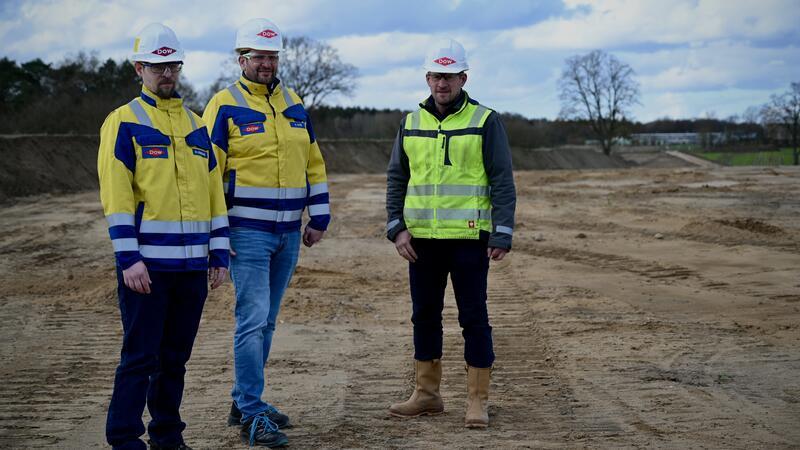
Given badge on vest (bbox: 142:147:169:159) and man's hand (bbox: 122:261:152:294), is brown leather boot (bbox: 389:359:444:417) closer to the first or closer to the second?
man's hand (bbox: 122:261:152:294)

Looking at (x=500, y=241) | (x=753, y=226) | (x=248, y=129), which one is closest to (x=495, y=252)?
(x=500, y=241)

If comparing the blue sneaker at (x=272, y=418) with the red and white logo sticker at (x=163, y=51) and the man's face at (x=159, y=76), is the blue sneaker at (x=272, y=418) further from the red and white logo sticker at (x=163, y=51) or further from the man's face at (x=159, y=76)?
the red and white logo sticker at (x=163, y=51)

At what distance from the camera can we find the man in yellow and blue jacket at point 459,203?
5.41m

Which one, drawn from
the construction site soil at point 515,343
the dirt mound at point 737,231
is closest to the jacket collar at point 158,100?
the construction site soil at point 515,343

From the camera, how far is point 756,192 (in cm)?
2370

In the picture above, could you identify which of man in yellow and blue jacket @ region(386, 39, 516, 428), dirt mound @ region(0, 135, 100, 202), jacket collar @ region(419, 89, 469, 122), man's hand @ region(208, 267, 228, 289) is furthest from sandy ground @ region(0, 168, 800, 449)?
dirt mound @ region(0, 135, 100, 202)

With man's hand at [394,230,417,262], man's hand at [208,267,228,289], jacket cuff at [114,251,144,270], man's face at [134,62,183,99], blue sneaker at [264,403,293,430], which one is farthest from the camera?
man's hand at [394,230,417,262]

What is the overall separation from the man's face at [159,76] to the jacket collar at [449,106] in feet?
5.35

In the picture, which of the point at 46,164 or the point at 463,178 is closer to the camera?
the point at 463,178

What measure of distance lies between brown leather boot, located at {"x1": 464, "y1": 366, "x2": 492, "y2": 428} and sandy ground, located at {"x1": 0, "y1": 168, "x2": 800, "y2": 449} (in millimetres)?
80

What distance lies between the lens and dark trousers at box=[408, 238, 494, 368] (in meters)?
5.45

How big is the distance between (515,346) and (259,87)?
373cm

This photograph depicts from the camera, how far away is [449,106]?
551cm

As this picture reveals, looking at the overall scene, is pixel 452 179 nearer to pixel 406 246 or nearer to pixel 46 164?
pixel 406 246
